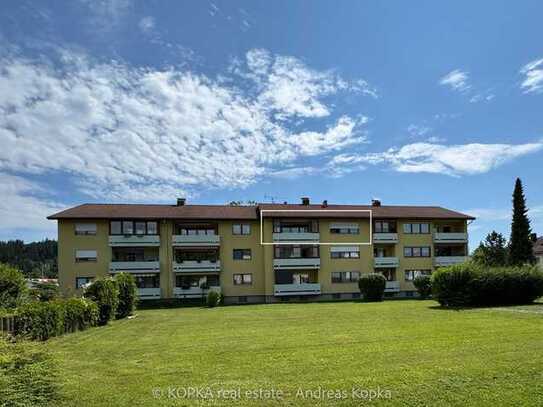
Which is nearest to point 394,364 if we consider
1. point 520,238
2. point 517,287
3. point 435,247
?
point 517,287

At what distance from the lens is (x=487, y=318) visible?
57.4 ft

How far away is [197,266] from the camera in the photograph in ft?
133

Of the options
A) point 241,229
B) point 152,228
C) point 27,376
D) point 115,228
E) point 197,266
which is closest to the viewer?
point 27,376

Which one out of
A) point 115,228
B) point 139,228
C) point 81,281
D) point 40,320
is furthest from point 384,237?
point 40,320

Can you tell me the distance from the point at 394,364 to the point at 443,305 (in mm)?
18480

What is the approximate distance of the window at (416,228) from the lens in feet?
148

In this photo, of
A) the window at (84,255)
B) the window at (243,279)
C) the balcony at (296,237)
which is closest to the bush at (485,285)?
the balcony at (296,237)

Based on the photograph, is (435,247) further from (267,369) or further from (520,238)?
(267,369)

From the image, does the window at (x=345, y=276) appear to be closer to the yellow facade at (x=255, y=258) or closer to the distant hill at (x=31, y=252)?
the yellow facade at (x=255, y=258)

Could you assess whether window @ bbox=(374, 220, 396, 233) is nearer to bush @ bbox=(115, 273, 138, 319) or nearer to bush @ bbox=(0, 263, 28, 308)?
bush @ bbox=(115, 273, 138, 319)

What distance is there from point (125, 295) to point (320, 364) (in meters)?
19.0

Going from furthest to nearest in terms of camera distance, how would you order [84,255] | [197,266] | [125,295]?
[197,266], [84,255], [125,295]

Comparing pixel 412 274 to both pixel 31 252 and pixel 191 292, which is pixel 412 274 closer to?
pixel 191 292

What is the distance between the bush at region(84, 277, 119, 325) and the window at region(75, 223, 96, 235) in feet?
62.5
